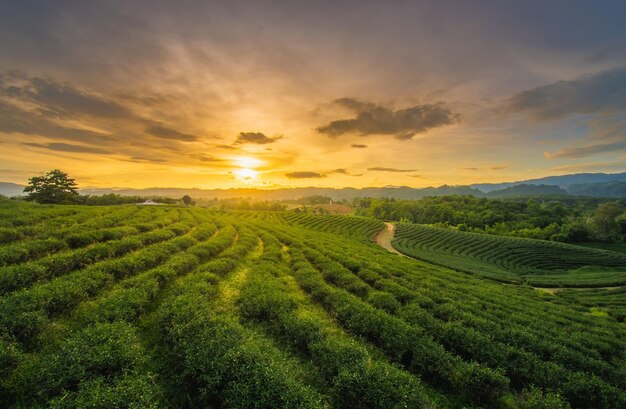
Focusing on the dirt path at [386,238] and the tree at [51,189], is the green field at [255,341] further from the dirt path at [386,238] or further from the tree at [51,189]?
A: the tree at [51,189]

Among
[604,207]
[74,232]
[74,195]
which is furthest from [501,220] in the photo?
[74,195]

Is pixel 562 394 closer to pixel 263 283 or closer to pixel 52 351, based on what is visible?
pixel 263 283

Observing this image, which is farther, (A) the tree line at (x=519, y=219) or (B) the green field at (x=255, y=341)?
(A) the tree line at (x=519, y=219)

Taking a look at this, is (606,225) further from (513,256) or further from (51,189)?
(51,189)

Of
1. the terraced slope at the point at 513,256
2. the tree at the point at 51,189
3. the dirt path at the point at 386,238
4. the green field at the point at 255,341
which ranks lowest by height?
the terraced slope at the point at 513,256

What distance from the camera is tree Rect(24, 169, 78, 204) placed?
77.9 metres

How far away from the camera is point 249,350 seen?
9867 millimetres

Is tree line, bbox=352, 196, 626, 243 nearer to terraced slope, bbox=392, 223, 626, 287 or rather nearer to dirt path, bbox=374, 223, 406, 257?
terraced slope, bbox=392, 223, 626, 287

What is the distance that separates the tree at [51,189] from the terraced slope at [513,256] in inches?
3944

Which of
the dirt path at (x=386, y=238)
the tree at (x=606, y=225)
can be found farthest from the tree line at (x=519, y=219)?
the dirt path at (x=386, y=238)

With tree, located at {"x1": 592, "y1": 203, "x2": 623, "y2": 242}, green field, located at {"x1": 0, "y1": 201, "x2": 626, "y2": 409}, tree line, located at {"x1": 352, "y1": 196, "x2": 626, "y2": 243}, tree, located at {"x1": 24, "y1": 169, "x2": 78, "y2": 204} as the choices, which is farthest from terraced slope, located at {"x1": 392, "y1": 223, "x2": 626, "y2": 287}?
tree, located at {"x1": 24, "y1": 169, "x2": 78, "y2": 204}

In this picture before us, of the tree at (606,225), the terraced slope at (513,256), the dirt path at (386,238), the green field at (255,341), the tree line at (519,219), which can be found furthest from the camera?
the tree line at (519,219)

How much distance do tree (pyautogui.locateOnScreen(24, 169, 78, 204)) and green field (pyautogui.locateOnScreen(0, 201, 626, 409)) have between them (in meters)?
72.7

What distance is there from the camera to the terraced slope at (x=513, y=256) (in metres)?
57.3
